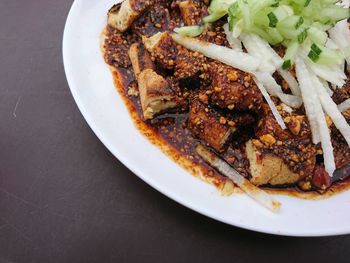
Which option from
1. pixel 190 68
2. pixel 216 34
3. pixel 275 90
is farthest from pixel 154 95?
pixel 275 90

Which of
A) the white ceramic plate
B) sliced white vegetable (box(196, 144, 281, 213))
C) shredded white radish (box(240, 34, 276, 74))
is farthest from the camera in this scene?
shredded white radish (box(240, 34, 276, 74))

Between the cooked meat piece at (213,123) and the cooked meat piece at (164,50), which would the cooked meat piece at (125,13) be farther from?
the cooked meat piece at (213,123)

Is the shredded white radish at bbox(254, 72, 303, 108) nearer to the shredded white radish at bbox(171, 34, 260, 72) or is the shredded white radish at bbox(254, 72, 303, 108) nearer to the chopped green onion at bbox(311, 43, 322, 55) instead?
the shredded white radish at bbox(171, 34, 260, 72)

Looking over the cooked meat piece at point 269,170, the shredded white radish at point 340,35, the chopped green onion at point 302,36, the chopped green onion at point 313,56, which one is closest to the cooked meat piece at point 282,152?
the cooked meat piece at point 269,170

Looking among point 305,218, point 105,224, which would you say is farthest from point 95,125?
Result: point 305,218

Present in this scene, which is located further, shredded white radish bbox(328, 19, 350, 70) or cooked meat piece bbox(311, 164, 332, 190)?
shredded white radish bbox(328, 19, 350, 70)

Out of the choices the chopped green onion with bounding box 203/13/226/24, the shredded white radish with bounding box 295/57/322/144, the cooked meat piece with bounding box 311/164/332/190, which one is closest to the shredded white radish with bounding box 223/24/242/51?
the chopped green onion with bounding box 203/13/226/24

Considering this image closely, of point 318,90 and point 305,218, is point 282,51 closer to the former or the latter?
point 318,90
